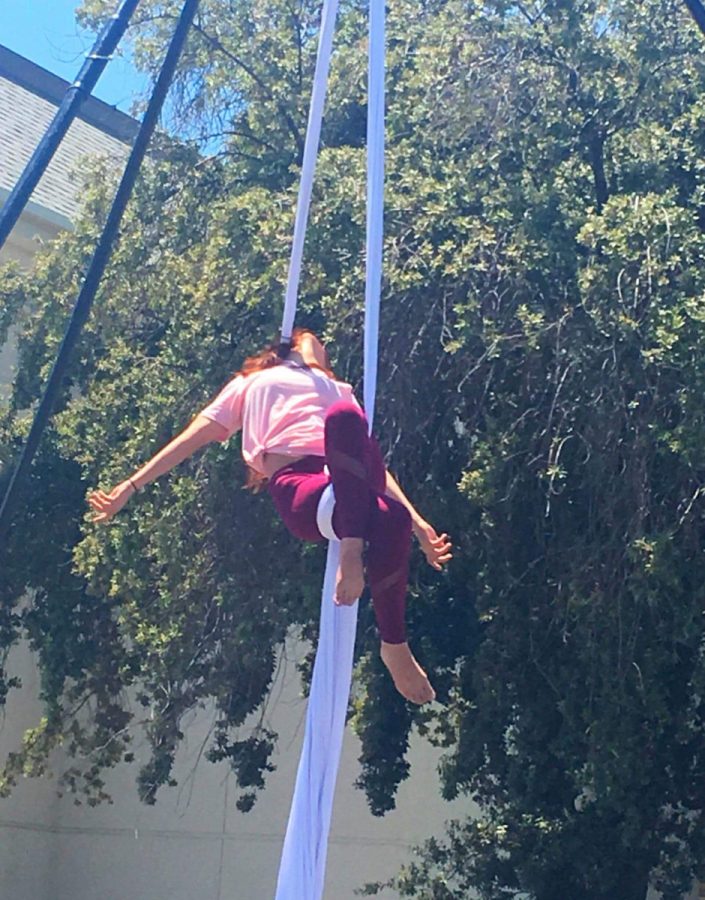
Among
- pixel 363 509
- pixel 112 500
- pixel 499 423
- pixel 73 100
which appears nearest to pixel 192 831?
pixel 499 423

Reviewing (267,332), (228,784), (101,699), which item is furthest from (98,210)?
(228,784)

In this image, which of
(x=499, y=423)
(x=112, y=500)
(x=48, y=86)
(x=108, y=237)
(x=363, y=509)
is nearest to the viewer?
(x=363, y=509)

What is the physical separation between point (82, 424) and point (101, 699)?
1681mm

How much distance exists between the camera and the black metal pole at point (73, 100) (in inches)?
231

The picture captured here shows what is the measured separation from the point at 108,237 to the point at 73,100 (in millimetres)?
562

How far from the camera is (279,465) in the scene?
182 inches

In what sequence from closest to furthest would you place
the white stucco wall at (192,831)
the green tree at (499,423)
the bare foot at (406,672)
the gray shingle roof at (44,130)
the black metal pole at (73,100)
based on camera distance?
the bare foot at (406,672) < the black metal pole at (73,100) < the green tree at (499,423) < the white stucco wall at (192,831) < the gray shingle roof at (44,130)

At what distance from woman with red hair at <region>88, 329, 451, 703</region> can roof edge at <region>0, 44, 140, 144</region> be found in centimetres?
1076

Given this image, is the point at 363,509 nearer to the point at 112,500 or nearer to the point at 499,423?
the point at 112,500

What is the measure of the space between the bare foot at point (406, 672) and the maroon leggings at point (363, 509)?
0.11 ft

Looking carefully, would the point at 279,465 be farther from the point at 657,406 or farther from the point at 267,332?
the point at 267,332

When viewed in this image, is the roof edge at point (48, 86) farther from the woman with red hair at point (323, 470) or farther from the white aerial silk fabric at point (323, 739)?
the white aerial silk fabric at point (323, 739)

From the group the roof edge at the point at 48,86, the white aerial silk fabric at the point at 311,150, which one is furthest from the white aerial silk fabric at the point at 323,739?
the roof edge at the point at 48,86

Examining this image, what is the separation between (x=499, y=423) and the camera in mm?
7336
